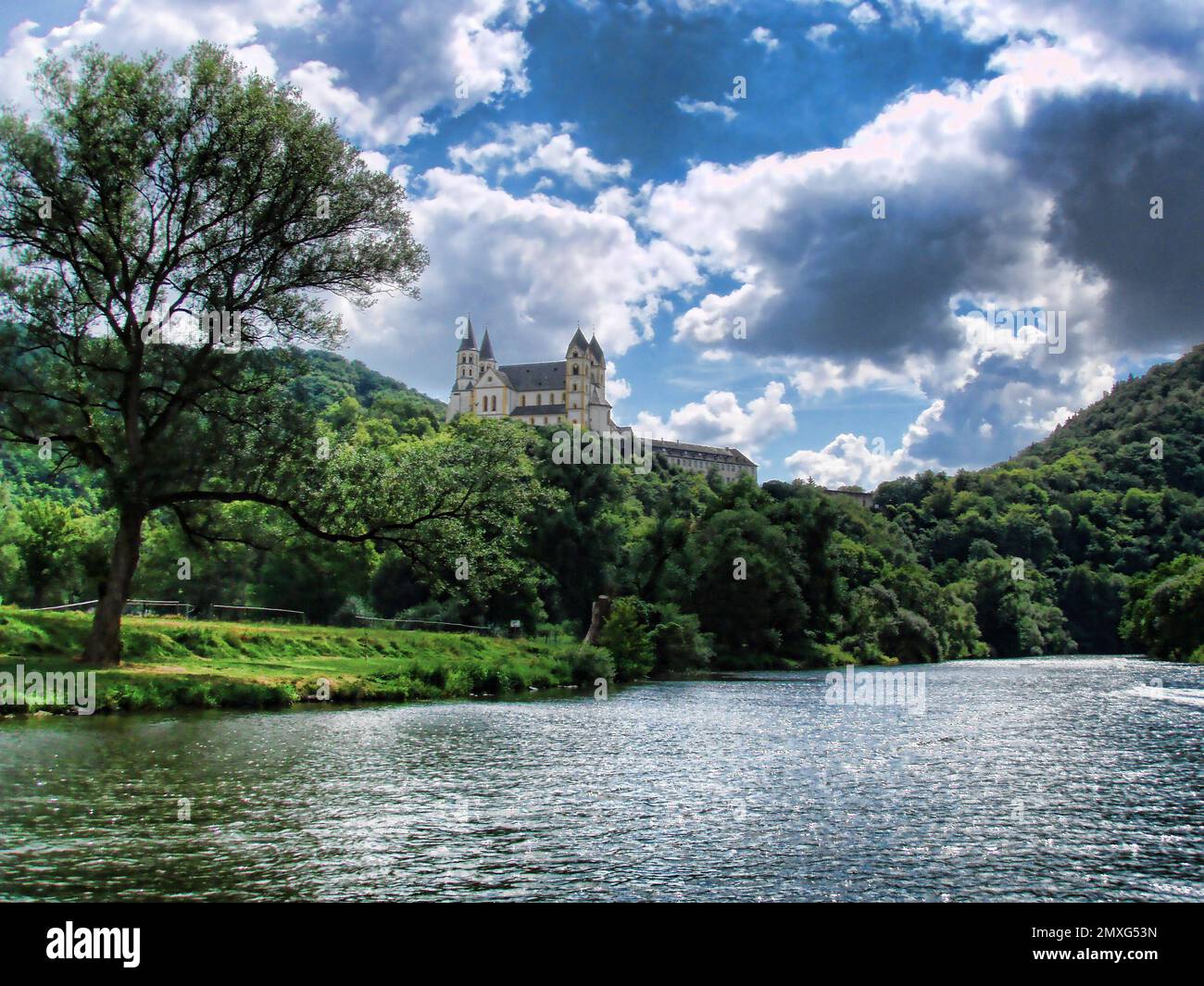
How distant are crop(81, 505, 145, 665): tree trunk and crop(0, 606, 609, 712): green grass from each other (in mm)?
708

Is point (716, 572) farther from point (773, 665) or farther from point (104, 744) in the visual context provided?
point (104, 744)

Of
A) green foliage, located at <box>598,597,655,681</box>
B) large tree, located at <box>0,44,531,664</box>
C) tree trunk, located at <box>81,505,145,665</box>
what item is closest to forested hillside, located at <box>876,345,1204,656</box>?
green foliage, located at <box>598,597,655,681</box>

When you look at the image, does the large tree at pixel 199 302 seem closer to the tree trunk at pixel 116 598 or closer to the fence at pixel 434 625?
the tree trunk at pixel 116 598

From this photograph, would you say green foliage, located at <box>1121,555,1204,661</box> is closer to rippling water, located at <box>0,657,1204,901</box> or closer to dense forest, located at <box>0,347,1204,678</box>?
dense forest, located at <box>0,347,1204,678</box>

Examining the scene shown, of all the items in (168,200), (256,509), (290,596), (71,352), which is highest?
(168,200)

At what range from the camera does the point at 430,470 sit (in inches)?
1419

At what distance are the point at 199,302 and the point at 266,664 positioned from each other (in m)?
13.3

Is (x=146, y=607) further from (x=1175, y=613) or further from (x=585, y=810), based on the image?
(x=1175, y=613)

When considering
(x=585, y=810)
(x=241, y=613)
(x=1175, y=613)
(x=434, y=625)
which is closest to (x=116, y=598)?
(x=585, y=810)

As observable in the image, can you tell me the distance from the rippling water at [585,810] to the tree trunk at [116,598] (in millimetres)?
5268

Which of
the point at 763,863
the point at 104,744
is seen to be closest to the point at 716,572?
the point at 104,744
